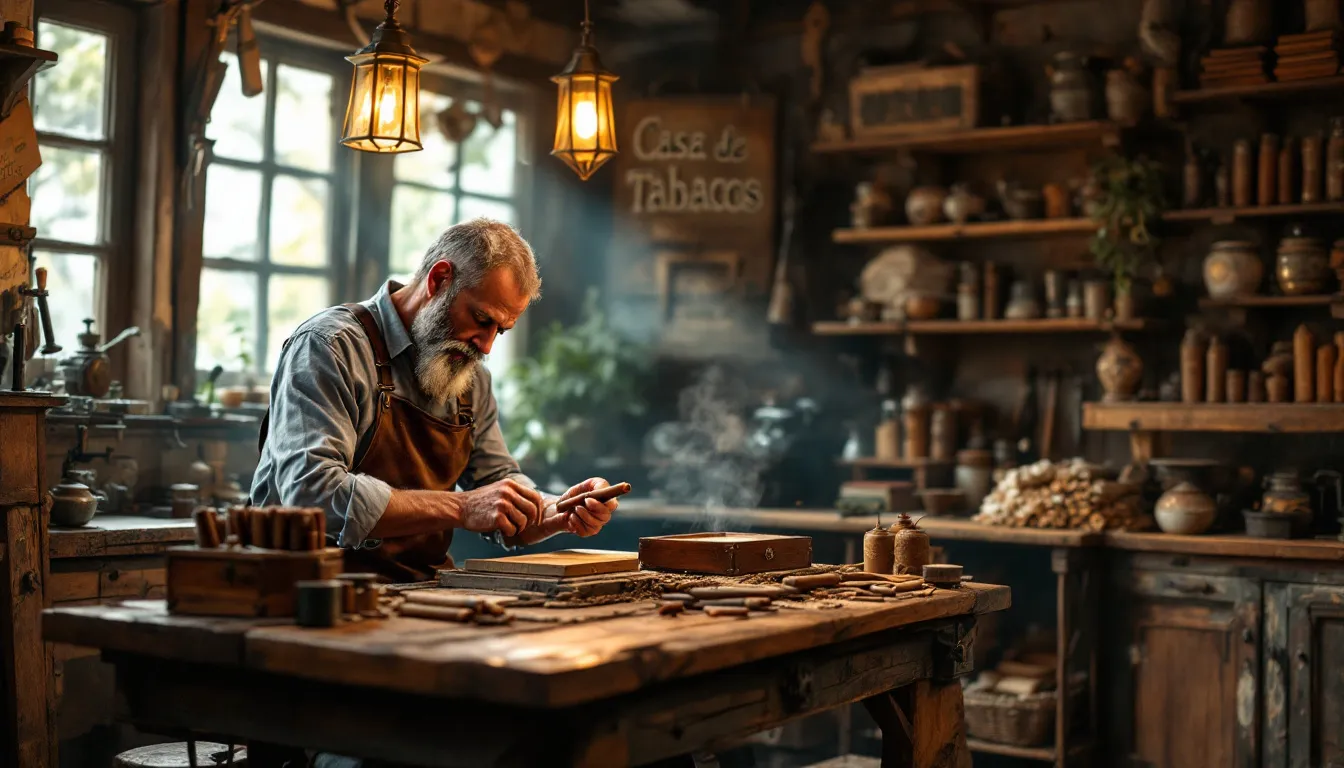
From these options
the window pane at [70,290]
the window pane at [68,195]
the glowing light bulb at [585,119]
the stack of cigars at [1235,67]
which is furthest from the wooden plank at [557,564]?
the stack of cigars at [1235,67]

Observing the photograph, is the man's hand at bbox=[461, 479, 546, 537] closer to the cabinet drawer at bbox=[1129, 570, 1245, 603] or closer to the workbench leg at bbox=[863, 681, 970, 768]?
the workbench leg at bbox=[863, 681, 970, 768]

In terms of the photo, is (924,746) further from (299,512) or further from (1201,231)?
(1201,231)

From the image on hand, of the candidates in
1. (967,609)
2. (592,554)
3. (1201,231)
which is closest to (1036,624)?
A: (1201,231)

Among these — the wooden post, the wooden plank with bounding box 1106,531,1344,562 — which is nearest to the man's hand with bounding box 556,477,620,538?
the wooden post

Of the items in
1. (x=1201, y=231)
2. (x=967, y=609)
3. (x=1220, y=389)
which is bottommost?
(x=967, y=609)

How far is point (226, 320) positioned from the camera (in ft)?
18.6

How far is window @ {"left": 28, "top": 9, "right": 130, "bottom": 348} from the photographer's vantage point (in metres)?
5.02

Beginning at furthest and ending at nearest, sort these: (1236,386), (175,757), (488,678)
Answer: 1. (1236,386)
2. (175,757)
3. (488,678)

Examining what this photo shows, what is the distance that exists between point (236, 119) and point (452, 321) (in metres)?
2.52

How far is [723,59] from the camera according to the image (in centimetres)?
726

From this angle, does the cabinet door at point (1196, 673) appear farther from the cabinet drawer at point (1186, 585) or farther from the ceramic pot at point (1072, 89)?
the ceramic pot at point (1072, 89)

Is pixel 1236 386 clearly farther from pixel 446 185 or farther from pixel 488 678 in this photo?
pixel 488 678

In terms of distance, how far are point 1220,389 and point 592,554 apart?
331 cm

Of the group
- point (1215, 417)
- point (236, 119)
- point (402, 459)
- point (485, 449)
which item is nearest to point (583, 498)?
point (402, 459)
